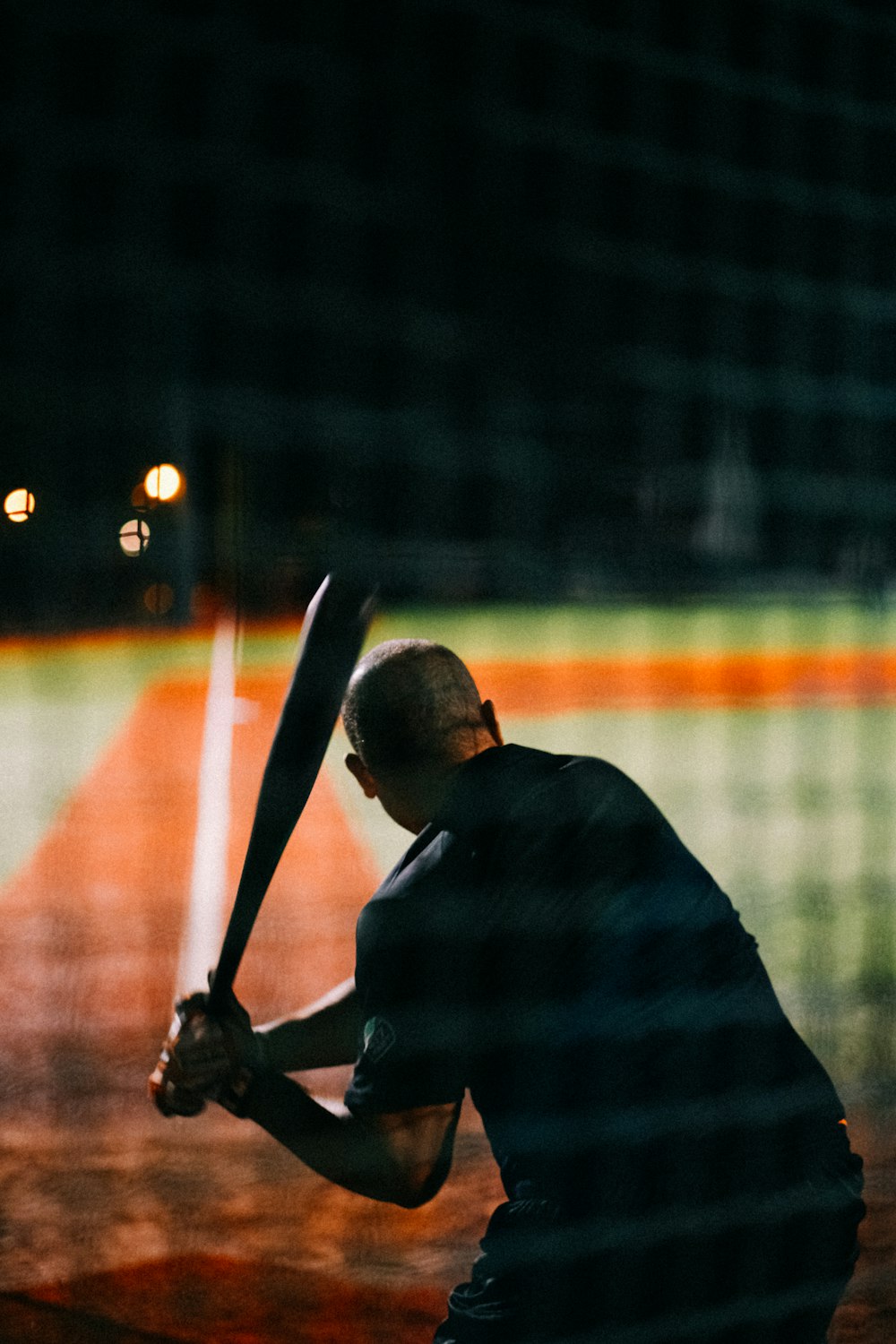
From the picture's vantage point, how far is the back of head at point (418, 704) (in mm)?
1479

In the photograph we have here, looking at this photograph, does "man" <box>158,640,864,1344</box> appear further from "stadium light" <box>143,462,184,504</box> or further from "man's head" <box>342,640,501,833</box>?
"stadium light" <box>143,462,184,504</box>

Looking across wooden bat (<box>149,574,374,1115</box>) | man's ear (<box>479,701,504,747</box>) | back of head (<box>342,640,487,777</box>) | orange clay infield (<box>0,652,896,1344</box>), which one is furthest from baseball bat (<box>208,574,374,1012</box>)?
orange clay infield (<box>0,652,896,1344</box>)

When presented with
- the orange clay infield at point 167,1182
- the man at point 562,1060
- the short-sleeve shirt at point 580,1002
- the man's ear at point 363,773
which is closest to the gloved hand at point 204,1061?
the man at point 562,1060

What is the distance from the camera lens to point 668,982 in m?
1.48

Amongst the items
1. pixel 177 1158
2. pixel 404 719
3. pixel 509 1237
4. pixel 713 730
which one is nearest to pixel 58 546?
pixel 404 719

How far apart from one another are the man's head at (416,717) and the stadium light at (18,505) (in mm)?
521

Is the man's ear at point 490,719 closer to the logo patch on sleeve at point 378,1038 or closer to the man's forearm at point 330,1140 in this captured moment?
the logo patch on sleeve at point 378,1038

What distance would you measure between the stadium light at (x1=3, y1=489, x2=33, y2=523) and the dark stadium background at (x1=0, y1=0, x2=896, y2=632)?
0.10 ft

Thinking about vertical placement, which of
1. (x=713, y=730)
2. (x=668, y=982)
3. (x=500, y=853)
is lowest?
(x=713, y=730)

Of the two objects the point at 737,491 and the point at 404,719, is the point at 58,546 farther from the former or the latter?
the point at 737,491

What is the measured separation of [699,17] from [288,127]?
1.14 ft

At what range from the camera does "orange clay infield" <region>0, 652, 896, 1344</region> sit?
202 centimetres

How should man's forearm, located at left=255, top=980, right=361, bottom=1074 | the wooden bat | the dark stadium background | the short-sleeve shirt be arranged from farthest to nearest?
man's forearm, located at left=255, top=980, right=361, bottom=1074 < the short-sleeve shirt < the wooden bat < the dark stadium background

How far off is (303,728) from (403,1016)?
14.0 inches
